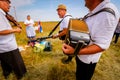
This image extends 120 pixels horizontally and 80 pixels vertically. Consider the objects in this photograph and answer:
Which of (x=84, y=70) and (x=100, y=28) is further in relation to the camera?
(x=84, y=70)

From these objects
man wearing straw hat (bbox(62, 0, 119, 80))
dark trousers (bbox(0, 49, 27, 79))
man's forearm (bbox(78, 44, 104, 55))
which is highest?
man wearing straw hat (bbox(62, 0, 119, 80))

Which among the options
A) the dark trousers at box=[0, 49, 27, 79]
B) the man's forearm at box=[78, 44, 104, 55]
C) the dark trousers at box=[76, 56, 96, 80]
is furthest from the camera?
the dark trousers at box=[0, 49, 27, 79]

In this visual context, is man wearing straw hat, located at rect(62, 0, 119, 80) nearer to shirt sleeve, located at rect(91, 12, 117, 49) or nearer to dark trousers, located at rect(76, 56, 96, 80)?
shirt sleeve, located at rect(91, 12, 117, 49)

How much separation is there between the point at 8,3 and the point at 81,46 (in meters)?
2.33

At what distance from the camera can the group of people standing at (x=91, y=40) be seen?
1.47 metres

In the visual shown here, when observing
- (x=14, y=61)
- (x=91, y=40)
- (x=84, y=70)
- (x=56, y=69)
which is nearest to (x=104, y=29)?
(x=91, y=40)

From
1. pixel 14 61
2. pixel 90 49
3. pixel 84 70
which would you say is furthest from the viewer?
pixel 14 61

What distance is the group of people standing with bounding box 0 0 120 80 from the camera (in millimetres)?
1469

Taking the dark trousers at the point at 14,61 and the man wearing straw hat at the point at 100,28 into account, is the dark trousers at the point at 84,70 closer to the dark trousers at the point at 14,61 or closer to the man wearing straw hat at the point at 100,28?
the man wearing straw hat at the point at 100,28

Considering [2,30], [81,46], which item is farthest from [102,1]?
[2,30]

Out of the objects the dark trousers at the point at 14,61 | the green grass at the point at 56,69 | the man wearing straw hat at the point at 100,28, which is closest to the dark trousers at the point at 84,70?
the man wearing straw hat at the point at 100,28

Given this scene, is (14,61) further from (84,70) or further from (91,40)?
(91,40)

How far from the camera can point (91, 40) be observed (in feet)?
4.86

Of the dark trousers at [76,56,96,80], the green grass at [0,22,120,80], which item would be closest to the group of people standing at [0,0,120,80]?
the dark trousers at [76,56,96,80]
